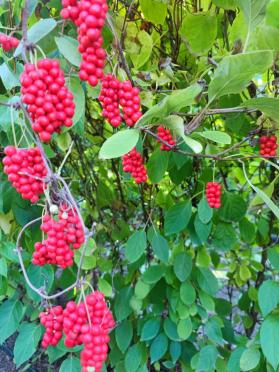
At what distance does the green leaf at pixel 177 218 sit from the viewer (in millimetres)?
1312

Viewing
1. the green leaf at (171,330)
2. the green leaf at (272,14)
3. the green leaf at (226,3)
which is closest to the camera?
the green leaf at (272,14)

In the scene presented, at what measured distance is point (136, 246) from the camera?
1321 mm

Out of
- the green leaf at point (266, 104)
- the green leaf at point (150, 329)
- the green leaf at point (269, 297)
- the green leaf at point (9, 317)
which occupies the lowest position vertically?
the green leaf at point (150, 329)

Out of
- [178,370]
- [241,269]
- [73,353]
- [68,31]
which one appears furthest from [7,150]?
[178,370]

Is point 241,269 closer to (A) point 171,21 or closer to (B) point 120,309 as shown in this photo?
(B) point 120,309

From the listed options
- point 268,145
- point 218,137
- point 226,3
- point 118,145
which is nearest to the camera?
point 118,145

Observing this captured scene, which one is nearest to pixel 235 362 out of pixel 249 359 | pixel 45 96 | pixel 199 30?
pixel 249 359

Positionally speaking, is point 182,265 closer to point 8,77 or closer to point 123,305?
point 123,305

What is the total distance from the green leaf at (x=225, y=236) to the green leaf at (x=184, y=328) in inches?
10.4

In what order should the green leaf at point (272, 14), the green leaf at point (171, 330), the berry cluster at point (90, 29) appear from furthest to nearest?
the green leaf at point (171, 330) → the green leaf at point (272, 14) → the berry cluster at point (90, 29)

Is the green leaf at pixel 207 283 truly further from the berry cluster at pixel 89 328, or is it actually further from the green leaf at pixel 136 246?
the berry cluster at pixel 89 328

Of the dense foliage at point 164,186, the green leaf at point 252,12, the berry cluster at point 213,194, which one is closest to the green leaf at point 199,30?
the dense foliage at point 164,186

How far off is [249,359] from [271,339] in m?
0.10

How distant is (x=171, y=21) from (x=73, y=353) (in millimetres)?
1016
